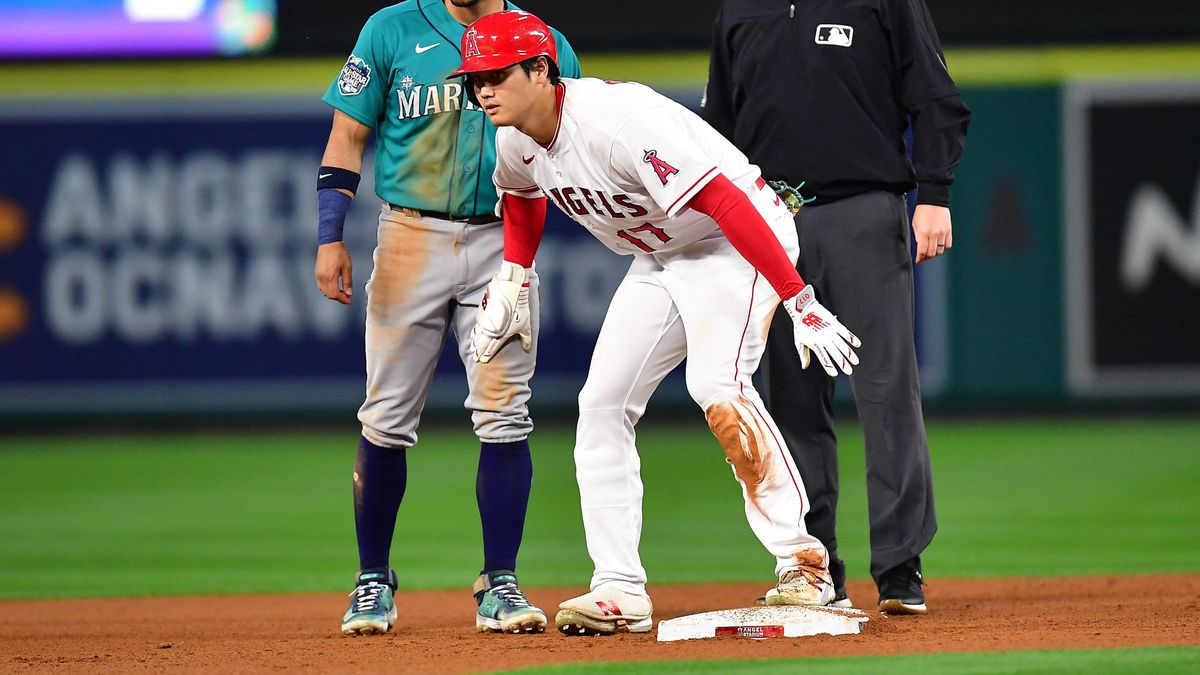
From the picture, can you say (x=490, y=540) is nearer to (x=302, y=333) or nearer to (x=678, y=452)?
(x=678, y=452)

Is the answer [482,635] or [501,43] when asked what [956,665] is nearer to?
[482,635]

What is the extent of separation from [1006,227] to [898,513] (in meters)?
7.50

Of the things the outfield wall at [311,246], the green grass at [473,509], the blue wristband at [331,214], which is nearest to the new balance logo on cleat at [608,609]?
the blue wristband at [331,214]

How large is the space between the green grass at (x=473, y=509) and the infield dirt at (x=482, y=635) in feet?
1.59

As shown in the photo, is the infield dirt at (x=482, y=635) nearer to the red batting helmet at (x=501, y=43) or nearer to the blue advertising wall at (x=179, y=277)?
the red batting helmet at (x=501, y=43)

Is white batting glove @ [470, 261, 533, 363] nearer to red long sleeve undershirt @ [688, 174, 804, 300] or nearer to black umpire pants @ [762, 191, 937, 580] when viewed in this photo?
red long sleeve undershirt @ [688, 174, 804, 300]

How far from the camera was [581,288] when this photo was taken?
A: 11.8 metres

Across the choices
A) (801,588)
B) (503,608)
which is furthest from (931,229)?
(503,608)

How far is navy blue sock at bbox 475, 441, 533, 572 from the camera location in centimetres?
495

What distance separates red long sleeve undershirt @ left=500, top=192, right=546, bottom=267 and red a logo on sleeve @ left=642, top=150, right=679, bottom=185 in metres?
0.54

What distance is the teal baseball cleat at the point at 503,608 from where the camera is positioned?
4.72 meters

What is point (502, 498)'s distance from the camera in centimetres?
496

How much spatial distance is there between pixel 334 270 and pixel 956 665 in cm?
213

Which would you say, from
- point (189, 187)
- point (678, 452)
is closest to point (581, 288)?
point (678, 452)
